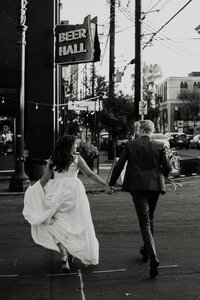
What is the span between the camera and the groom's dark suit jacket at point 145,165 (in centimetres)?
576

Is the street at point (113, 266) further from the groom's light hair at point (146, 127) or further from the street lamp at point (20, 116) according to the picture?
the street lamp at point (20, 116)

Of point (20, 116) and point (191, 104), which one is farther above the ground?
point (191, 104)

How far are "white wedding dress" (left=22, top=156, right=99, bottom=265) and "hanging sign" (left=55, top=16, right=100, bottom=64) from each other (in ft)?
41.1

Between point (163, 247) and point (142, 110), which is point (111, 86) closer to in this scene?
point (142, 110)

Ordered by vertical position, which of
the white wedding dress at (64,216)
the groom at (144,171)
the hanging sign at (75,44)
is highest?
the hanging sign at (75,44)

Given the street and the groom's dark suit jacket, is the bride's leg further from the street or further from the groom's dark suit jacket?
the groom's dark suit jacket

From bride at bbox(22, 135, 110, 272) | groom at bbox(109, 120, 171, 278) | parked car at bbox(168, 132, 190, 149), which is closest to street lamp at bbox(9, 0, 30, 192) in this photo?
bride at bbox(22, 135, 110, 272)

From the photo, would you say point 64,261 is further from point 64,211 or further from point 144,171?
point 144,171

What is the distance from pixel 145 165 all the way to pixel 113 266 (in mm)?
1277

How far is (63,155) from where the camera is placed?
589cm

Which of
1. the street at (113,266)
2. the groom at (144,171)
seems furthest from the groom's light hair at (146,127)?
the street at (113,266)

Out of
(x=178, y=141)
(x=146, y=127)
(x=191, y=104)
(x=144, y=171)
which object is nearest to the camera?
(x=144, y=171)

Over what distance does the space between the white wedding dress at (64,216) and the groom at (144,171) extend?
1.81 ft

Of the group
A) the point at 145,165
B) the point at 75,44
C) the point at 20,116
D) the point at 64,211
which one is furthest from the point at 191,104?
the point at 64,211
